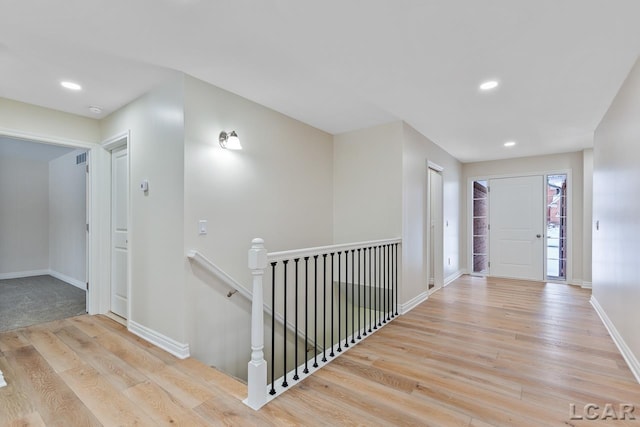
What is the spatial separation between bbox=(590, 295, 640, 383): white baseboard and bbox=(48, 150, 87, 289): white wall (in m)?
6.64

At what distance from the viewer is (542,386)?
217 centimetres

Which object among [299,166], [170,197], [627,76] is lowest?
[170,197]

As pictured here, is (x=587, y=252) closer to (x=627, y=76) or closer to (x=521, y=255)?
(x=521, y=255)

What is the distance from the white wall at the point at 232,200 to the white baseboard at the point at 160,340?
3.6 inches

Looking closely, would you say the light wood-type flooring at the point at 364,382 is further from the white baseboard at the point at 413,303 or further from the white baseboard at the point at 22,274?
the white baseboard at the point at 22,274

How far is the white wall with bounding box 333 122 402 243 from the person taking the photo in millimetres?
3834

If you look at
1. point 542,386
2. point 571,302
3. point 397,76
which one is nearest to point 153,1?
point 397,76

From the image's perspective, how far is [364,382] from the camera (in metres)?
2.21

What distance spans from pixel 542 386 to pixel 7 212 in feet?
26.9

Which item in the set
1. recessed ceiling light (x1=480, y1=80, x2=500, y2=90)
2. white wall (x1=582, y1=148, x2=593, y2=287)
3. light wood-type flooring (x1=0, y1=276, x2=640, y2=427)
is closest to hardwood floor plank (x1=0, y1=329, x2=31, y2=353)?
light wood-type flooring (x1=0, y1=276, x2=640, y2=427)

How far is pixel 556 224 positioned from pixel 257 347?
237 inches

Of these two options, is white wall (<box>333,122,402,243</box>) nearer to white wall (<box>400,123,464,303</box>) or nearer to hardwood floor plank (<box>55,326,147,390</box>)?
white wall (<box>400,123,464,303</box>)

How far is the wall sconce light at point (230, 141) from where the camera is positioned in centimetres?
281

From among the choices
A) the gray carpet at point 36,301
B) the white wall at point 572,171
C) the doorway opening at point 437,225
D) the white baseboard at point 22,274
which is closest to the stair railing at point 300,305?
the doorway opening at point 437,225
